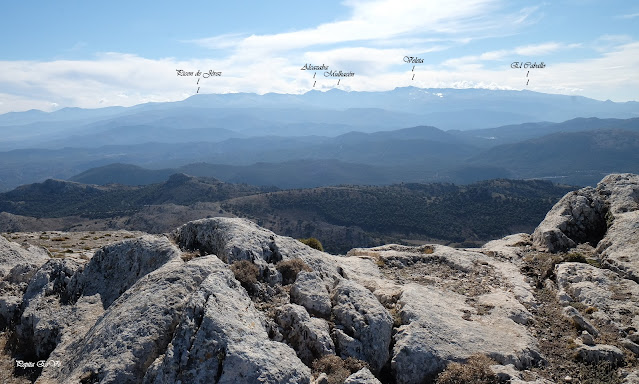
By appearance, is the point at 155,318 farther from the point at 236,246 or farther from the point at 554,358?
the point at 554,358

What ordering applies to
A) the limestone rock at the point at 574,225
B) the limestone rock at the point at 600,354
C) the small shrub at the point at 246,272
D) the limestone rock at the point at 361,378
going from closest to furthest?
the limestone rock at the point at 361,378 < the limestone rock at the point at 600,354 < the small shrub at the point at 246,272 < the limestone rock at the point at 574,225

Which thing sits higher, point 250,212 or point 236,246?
point 236,246

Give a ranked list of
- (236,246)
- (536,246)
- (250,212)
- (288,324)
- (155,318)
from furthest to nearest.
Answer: (250,212) < (536,246) < (236,246) < (288,324) < (155,318)

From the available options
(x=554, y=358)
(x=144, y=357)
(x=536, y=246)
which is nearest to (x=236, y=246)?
(x=144, y=357)

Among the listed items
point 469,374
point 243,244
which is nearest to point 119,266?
point 243,244

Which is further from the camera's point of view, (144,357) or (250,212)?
(250,212)

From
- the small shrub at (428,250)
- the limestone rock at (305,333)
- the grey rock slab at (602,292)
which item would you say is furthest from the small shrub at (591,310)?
the limestone rock at (305,333)

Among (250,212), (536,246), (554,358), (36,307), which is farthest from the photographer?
(250,212)

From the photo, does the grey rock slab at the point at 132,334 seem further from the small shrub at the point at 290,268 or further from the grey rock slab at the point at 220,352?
the small shrub at the point at 290,268
